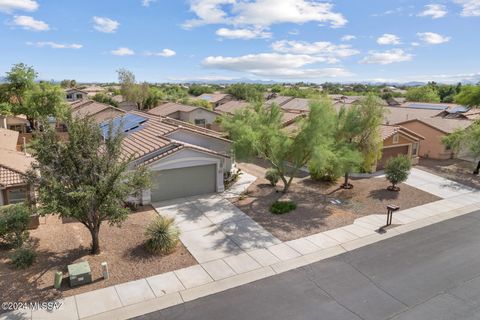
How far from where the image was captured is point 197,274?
39.6 ft

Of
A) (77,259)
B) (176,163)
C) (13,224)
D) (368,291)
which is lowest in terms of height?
(368,291)

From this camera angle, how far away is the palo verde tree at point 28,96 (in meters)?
38.1

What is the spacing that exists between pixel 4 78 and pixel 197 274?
141 feet

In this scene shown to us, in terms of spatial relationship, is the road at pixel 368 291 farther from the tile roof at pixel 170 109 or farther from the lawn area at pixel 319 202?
the tile roof at pixel 170 109

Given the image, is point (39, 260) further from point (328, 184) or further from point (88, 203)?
point (328, 184)

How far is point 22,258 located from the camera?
38.9 feet

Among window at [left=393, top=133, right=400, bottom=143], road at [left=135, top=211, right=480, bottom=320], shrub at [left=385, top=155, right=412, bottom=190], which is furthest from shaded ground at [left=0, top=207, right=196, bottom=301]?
window at [left=393, top=133, right=400, bottom=143]

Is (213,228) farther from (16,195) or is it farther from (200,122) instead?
(200,122)

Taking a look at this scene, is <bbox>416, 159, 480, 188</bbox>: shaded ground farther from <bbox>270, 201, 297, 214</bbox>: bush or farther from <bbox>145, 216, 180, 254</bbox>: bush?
<bbox>145, 216, 180, 254</bbox>: bush

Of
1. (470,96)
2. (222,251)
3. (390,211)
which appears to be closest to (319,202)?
(390,211)

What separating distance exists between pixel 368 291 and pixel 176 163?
40.9 feet

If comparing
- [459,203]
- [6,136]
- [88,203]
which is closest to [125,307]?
[88,203]

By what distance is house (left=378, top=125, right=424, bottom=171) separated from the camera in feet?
91.0

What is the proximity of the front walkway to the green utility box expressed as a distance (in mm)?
606
